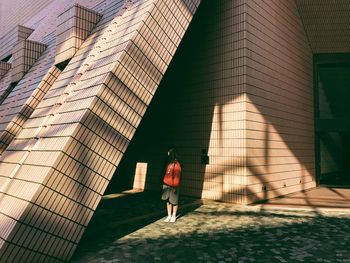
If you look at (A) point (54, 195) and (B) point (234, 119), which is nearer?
(A) point (54, 195)

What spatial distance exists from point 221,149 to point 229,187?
3.75 feet

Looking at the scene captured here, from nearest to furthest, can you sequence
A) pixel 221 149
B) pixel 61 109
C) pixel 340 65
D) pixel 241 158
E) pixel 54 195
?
pixel 54 195 < pixel 61 109 < pixel 241 158 < pixel 221 149 < pixel 340 65

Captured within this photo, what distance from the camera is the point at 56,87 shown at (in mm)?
7039

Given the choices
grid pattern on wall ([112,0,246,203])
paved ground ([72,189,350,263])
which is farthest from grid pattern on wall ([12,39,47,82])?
paved ground ([72,189,350,263])

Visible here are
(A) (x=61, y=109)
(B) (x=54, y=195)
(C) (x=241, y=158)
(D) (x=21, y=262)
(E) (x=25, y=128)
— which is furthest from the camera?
(C) (x=241, y=158)

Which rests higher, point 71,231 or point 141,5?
point 141,5

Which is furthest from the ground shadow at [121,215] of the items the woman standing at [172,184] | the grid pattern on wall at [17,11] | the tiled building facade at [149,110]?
the grid pattern on wall at [17,11]

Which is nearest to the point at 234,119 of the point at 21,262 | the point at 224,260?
the point at 224,260

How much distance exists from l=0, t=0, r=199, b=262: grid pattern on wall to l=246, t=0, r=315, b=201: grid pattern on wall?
2.97 meters

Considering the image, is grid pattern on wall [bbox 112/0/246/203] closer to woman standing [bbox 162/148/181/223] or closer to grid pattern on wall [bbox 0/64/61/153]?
woman standing [bbox 162/148/181/223]

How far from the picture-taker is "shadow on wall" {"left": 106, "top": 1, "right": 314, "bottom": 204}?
872 centimetres

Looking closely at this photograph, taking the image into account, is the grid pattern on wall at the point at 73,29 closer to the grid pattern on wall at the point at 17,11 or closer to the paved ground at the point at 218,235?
the paved ground at the point at 218,235

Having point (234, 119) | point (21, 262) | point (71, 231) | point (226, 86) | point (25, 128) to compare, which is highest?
point (226, 86)

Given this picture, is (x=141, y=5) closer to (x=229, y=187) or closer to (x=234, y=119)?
(x=234, y=119)
